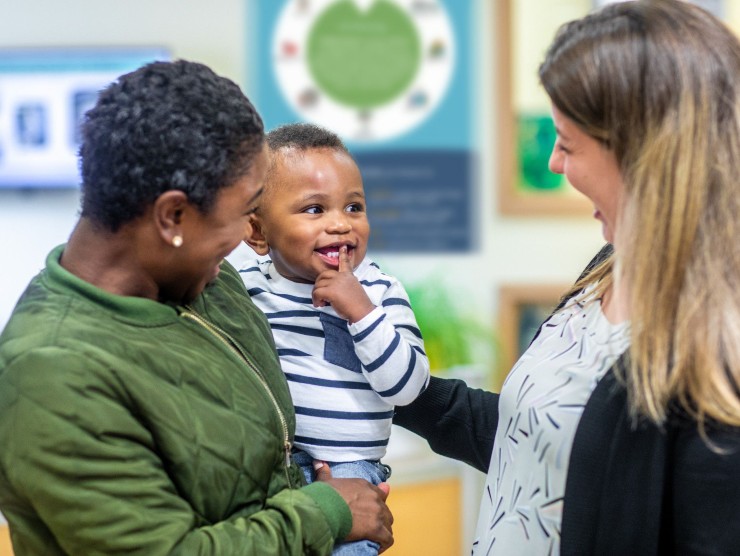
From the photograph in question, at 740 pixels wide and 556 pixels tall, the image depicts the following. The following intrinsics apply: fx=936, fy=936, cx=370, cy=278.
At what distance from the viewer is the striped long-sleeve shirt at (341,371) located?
1480 mm

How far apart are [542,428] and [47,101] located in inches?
116

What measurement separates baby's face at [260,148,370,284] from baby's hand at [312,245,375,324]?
0.12 ft

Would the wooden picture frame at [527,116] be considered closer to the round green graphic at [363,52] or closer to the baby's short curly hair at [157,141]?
the round green graphic at [363,52]

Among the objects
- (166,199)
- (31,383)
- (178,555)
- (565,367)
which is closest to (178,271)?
(166,199)

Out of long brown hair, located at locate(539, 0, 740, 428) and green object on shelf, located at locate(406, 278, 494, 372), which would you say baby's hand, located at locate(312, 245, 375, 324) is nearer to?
Result: long brown hair, located at locate(539, 0, 740, 428)

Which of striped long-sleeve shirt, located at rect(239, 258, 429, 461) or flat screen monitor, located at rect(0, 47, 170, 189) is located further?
flat screen monitor, located at rect(0, 47, 170, 189)

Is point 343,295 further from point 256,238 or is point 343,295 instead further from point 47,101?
point 47,101

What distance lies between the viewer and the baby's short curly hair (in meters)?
1.07

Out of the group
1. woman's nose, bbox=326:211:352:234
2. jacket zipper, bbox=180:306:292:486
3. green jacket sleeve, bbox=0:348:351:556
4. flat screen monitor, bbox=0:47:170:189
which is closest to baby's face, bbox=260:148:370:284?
woman's nose, bbox=326:211:352:234

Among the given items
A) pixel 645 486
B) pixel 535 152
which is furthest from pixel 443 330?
pixel 645 486

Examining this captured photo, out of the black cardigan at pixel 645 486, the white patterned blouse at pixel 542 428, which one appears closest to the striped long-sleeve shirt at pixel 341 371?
the white patterned blouse at pixel 542 428

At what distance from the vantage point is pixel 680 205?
1189mm

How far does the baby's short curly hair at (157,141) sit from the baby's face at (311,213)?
1.37ft

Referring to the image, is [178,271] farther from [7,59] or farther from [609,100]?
[7,59]
